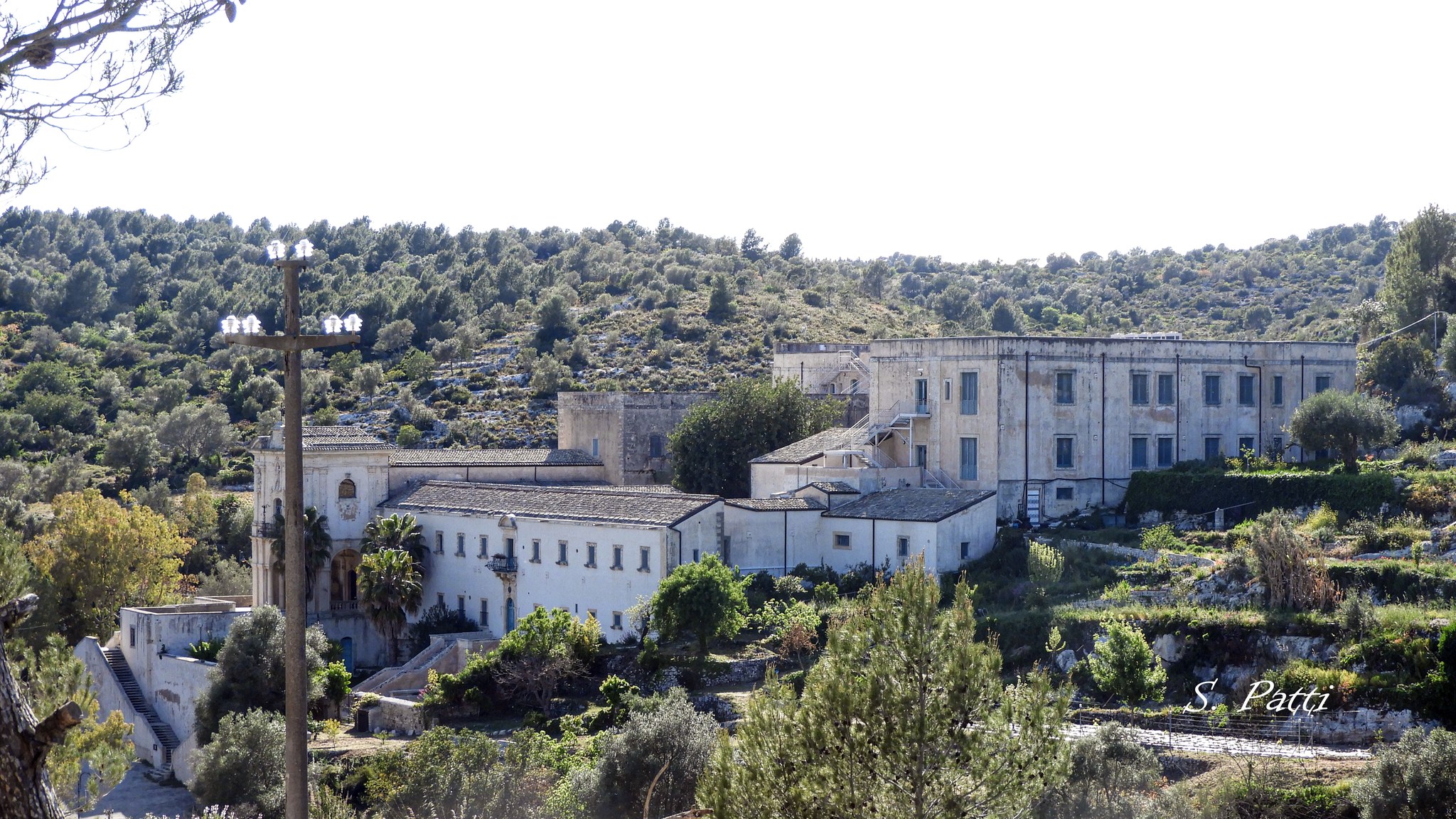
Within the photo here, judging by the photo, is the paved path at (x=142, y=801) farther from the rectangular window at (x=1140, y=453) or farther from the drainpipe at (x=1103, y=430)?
the rectangular window at (x=1140, y=453)

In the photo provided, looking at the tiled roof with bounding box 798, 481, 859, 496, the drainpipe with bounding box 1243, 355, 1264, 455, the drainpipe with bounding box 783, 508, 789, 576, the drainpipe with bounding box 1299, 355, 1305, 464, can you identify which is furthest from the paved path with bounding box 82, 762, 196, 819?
the drainpipe with bounding box 1299, 355, 1305, 464

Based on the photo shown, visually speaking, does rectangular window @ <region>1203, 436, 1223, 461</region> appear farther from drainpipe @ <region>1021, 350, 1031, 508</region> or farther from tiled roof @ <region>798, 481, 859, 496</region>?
tiled roof @ <region>798, 481, 859, 496</region>

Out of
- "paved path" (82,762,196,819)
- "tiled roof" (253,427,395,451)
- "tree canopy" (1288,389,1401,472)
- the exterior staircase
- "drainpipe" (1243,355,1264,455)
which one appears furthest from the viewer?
"tiled roof" (253,427,395,451)

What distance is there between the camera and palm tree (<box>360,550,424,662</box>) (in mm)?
49688

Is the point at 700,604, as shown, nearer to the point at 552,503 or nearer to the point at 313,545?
the point at 552,503

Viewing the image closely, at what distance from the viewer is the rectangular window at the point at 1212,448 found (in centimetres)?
5047

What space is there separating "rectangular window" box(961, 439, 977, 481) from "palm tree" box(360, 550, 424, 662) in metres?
18.5

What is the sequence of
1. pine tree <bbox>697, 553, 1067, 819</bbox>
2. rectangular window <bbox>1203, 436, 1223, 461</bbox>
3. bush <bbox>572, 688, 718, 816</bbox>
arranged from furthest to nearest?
rectangular window <bbox>1203, 436, 1223, 461</bbox> < bush <bbox>572, 688, 718, 816</bbox> < pine tree <bbox>697, 553, 1067, 819</bbox>

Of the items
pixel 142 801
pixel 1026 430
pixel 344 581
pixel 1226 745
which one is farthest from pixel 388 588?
pixel 1226 745

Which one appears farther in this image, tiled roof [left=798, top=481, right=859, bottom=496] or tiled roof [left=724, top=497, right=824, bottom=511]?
tiled roof [left=798, top=481, right=859, bottom=496]

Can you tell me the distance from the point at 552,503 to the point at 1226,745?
1007 inches

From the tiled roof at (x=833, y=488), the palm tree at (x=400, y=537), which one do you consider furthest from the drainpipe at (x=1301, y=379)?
the palm tree at (x=400, y=537)

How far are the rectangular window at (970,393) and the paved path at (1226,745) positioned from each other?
61.3 feet

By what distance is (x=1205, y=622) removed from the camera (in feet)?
114
